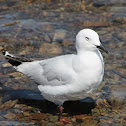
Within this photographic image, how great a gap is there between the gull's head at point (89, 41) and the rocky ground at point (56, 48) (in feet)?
5.49

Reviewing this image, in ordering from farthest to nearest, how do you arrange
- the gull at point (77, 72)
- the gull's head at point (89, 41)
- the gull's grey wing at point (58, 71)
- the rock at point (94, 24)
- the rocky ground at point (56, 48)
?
the rock at point (94, 24) < the rocky ground at point (56, 48) < the gull's grey wing at point (58, 71) < the gull at point (77, 72) < the gull's head at point (89, 41)

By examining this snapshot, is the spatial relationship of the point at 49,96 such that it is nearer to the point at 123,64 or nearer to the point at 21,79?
the point at 21,79

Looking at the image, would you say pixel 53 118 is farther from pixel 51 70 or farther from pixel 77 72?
pixel 77 72

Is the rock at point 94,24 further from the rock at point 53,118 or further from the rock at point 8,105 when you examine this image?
the rock at point 53,118

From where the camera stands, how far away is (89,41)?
5.15 metres

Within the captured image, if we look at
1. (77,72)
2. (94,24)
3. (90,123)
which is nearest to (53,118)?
(90,123)

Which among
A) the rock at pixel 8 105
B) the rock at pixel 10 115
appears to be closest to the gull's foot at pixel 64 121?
the rock at pixel 10 115

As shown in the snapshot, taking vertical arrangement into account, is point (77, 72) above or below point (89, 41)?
below

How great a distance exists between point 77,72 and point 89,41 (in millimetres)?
635

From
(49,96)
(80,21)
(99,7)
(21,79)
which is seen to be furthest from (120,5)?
(49,96)

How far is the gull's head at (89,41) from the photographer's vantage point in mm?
5106

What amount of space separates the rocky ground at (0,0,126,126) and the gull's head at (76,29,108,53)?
1.67m

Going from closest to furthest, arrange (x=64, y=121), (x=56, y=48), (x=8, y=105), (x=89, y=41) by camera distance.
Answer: (x=89, y=41) → (x=64, y=121) → (x=8, y=105) → (x=56, y=48)

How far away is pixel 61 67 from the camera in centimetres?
554
